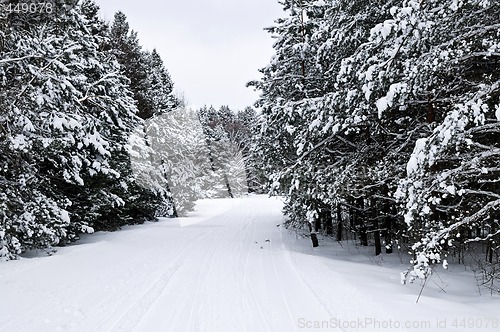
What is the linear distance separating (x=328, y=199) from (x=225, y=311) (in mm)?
4807

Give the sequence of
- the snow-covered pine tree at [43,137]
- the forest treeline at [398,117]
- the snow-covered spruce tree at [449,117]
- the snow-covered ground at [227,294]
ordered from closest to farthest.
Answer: the snow-covered ground at [227,294], the snow-covered spruce tree at [449,117], the forest treeline at [398,117], the snow-covered pine tree at [43,137]

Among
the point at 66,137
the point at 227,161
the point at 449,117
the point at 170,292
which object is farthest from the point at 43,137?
the point at 227,161

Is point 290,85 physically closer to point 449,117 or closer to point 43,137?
point 449,117

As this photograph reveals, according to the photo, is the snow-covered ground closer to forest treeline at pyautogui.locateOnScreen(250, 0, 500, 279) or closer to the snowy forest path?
the snowy forest path

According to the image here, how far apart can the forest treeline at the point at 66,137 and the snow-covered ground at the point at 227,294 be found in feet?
4.70

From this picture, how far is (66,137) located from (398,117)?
9.43 metres

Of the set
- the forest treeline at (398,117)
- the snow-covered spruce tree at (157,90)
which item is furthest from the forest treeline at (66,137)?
the forest treeline at (398,117)

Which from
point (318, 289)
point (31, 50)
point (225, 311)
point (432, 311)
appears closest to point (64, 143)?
point (31, 50)

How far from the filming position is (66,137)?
398 inches

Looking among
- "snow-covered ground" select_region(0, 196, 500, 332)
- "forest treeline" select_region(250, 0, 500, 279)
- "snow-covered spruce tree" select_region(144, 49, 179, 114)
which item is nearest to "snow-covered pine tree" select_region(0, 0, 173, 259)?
"snow-covered ground" select_region(0, 196, 500, 332)

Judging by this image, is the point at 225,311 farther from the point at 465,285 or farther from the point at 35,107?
the point at 35,107

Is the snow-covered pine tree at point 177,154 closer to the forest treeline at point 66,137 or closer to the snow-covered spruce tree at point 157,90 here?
the forest treeline at point 66,137

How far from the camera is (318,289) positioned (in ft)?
21.0

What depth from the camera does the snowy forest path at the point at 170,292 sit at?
16.1 feet
